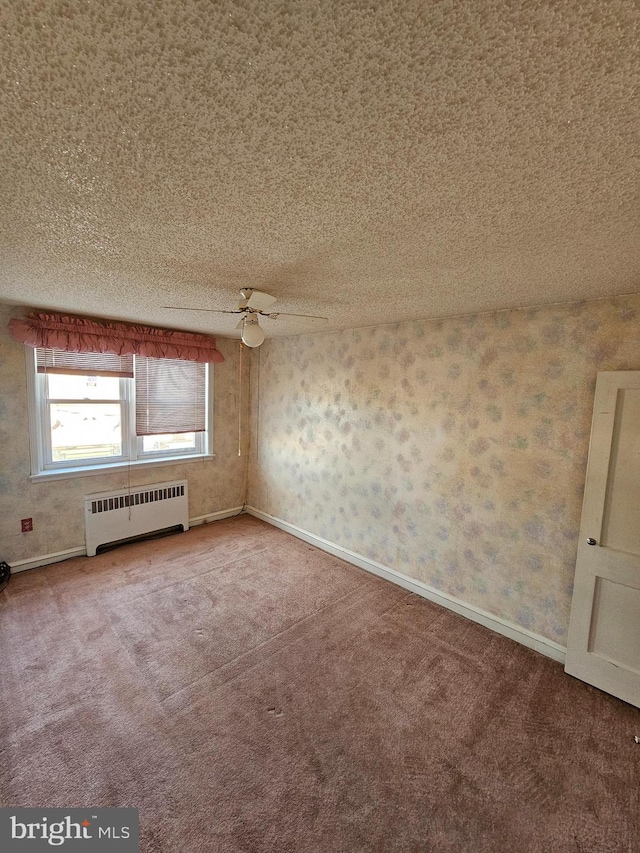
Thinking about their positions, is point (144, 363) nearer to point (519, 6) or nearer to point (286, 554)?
point (286, 554)

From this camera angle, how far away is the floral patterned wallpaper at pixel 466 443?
7.38 feet

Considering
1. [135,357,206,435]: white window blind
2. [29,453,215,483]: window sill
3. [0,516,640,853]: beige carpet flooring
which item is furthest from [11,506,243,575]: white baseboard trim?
[135,357,206,435]: white window blind

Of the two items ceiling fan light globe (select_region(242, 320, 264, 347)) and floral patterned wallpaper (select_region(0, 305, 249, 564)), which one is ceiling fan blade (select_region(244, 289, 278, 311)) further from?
floral patterned wallpaper (select_region(0, 305, 249, 564))

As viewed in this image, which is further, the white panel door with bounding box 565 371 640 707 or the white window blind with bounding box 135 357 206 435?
the white window blind with bounding box 135 357 206 435

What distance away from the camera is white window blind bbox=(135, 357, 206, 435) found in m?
3.73

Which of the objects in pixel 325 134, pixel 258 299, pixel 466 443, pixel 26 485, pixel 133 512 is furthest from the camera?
pixel 133 512

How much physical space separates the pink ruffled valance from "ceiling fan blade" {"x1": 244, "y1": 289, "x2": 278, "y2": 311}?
6.27ft

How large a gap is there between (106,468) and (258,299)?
2590 mm

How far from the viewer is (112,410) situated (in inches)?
141

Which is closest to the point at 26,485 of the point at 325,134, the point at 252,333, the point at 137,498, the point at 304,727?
the point at 137,498

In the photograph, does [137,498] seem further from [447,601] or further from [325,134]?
Answer: [325,134]

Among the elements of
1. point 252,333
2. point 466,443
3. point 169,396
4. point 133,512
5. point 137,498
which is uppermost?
point 252,333

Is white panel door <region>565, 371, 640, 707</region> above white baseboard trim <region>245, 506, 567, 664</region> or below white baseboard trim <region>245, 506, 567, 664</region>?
above

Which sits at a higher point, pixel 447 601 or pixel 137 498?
pixel 137 498
